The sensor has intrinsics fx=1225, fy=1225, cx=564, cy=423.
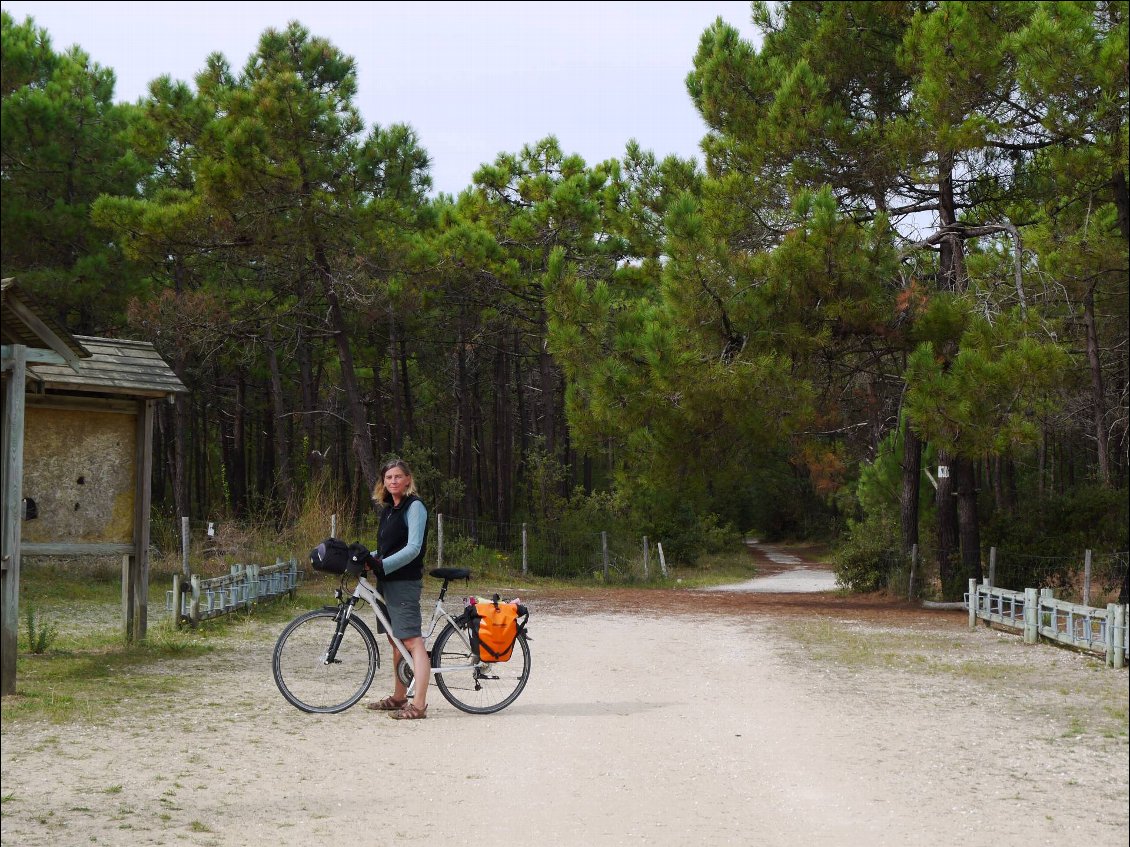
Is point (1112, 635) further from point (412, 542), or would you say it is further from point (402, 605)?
point (412, 542)

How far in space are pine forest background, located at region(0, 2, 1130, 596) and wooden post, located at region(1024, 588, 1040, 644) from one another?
3.12 metres

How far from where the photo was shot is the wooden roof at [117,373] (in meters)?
10.3

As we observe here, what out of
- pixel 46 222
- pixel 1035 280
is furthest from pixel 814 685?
pixel 46 222

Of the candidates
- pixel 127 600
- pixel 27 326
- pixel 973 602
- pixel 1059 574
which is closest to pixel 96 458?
pixel 127 600

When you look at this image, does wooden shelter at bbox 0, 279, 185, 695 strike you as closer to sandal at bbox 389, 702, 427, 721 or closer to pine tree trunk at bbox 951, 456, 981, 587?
sandal at bbox 389, 702, 427, 721

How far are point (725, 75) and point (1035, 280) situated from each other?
19.8 feet

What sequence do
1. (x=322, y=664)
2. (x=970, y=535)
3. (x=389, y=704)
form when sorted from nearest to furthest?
(x=322, y=664) → (x=389, y=704) → (x=970, y=535)

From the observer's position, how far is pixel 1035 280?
730 inches

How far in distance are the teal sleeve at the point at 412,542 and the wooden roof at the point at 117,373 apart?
3.85 metres

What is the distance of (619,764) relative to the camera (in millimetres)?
6473

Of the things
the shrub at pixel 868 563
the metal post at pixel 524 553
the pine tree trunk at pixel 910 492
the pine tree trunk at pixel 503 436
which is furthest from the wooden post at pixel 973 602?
the pine tree trunk at pixel 503 436

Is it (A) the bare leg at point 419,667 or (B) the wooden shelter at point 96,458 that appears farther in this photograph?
(B) the wooden shelter at point 96,458

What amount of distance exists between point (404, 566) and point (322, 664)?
2.86 feet

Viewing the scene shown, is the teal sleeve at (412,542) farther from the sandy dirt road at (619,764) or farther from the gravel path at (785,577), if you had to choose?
the gravel path at (785,577)
